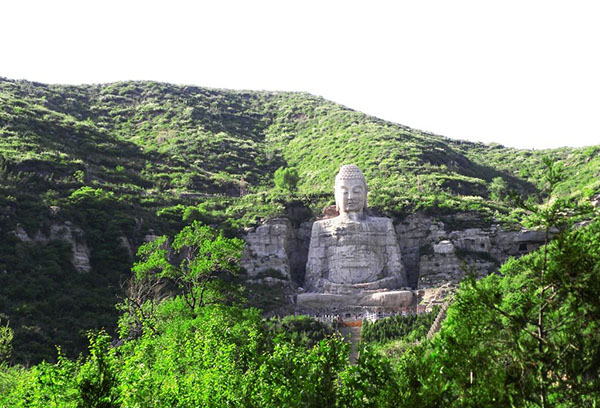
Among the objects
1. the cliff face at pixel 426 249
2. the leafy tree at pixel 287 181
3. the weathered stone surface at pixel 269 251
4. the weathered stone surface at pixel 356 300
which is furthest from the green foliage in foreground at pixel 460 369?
the leafy tree at pixel 287 181

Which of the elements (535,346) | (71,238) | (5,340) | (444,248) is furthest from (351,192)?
(535,346)

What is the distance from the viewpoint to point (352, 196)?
39844 millimetres

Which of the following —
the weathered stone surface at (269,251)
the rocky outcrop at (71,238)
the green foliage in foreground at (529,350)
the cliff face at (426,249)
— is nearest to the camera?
the green foliage in foreground at (529,350)

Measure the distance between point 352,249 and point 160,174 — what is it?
19.7 m

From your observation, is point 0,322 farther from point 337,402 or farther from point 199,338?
point 337,402

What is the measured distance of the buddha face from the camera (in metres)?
39.9

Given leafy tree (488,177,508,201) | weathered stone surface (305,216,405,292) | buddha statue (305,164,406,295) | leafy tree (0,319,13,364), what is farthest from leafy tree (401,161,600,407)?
leafy tree (488,177,508,201)

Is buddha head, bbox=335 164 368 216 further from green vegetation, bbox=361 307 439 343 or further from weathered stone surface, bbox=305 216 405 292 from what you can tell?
green vegetation, bbox=361 307 439 343

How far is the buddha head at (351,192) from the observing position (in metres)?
39.9

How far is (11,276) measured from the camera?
3092cm

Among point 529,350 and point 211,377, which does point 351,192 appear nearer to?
point 211,377

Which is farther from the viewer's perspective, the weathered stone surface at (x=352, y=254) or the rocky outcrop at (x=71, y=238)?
the weathered stone surface at (x=352, y=254)

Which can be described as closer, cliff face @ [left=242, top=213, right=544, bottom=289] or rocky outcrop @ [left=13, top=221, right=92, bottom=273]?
rocky outcrop @ [left=13, top=221, right=92, bottom=273]

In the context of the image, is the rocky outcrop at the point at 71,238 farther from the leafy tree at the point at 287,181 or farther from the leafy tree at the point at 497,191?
the leafy tree at the point at 497,191
